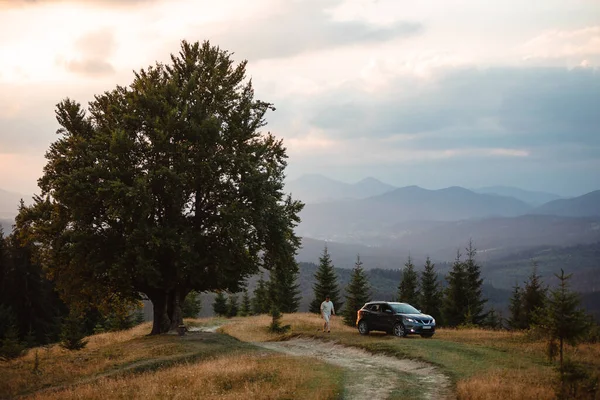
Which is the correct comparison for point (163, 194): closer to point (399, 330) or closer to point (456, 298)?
point (399, 330)

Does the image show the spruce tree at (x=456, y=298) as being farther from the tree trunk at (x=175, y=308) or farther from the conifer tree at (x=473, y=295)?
the tree trunk at (x=175, y=308)

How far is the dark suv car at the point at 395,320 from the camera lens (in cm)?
2784

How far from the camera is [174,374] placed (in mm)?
18234

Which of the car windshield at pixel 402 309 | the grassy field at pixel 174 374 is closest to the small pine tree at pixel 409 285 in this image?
the car windshield at pixel 402 309

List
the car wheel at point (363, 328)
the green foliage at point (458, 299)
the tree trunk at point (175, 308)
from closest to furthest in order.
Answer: the car wheel at point (363, 328) → the tree trunk at point (175, 308) → the green foliage at point (458, 299)

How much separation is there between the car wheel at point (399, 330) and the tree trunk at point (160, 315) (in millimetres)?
14343

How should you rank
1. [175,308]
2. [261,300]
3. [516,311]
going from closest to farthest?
[175,308], [516,311], [261,300]

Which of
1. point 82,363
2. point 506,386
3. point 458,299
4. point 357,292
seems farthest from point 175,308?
point 458,299

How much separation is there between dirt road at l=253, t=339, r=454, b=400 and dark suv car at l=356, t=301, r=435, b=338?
3798 millimetres

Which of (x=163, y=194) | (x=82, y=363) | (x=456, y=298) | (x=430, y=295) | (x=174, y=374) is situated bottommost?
(x=430, y=295)

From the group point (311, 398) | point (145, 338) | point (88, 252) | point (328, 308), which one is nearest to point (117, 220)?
point (88, 252)

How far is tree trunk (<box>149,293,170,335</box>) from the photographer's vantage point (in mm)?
31812

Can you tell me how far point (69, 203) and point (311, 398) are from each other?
20.2m

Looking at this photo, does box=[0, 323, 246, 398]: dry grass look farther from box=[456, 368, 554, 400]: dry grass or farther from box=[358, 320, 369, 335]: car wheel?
box=[456, 368, 554, 400]: dry grass
